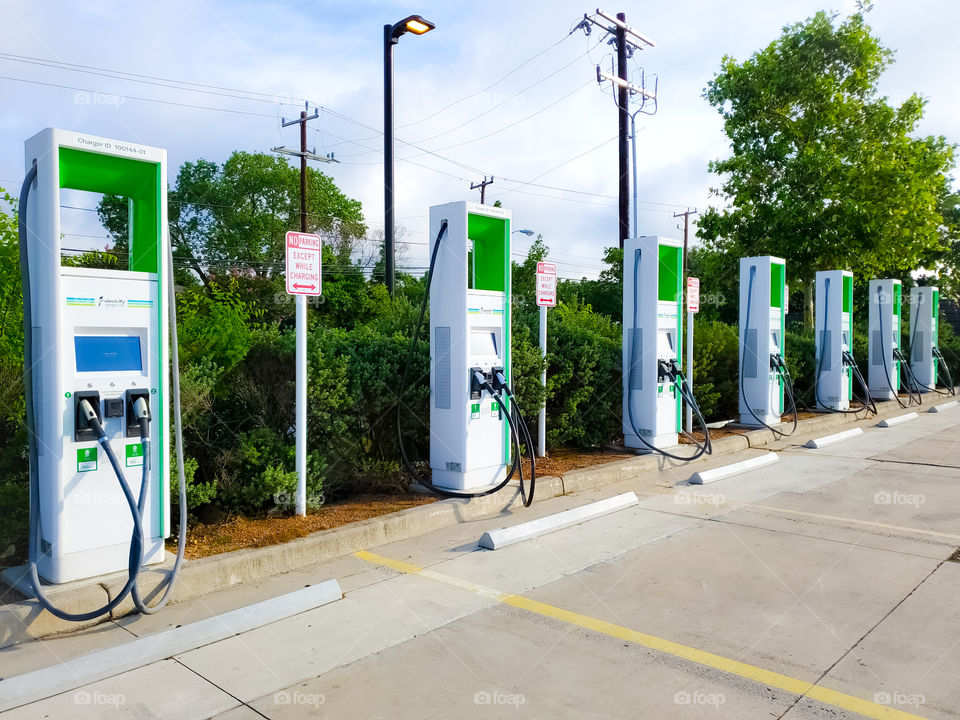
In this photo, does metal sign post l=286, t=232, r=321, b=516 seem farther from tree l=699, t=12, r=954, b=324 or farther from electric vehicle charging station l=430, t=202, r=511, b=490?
tree l=699, t=12, r=954, b=324

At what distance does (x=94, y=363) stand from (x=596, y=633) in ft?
11.1

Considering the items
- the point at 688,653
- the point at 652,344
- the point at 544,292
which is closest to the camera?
the point at 688,653

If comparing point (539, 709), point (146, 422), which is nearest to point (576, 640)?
point (539, 709)

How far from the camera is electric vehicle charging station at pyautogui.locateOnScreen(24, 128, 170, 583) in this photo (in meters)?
4.35

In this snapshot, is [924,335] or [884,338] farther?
[924,335]

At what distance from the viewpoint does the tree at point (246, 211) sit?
48062 mm

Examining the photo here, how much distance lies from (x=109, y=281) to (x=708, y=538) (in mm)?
4871

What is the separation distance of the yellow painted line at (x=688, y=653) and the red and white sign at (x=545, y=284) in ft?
13.4

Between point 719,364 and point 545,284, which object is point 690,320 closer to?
point 719,364

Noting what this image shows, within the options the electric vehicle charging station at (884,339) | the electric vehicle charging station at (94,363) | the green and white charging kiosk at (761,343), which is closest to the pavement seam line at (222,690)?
the electric vehicle charging station at (94,363)

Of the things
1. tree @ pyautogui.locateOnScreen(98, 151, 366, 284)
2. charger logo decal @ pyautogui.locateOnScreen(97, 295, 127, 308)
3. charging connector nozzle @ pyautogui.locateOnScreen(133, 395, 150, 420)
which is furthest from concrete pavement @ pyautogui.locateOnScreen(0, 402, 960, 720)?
tree @ pyautogui.locateOnScreen(98, 151, 366, 284)

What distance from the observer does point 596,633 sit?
4195 mm

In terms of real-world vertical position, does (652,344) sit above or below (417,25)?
below

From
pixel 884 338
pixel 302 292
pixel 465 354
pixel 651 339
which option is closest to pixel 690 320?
pixel 651 339
